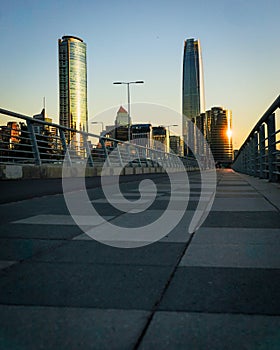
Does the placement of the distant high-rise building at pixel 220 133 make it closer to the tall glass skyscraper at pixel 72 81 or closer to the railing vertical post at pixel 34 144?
the tall glass skyscraper at pixel 72 81

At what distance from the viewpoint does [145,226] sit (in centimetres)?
422

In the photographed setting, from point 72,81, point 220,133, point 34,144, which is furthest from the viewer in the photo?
point 72,81

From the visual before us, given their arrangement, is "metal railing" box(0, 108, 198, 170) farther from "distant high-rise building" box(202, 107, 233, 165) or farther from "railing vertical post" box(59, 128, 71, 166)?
"distant high-rise building" box(202, 107, 233, 165)

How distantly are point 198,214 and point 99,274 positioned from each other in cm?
290

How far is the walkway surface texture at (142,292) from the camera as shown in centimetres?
153

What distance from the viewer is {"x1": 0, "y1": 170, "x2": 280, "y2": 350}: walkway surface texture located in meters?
1.53

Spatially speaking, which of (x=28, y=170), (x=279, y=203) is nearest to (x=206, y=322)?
(x=279, y=203)

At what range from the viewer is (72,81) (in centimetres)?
16700

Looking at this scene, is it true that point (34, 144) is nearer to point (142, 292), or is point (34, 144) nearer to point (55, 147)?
point (55, 147)

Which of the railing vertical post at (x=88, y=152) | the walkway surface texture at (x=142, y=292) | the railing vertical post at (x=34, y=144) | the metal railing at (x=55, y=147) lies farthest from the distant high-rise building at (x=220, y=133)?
the walkway surface texture at (x=142, y=292)

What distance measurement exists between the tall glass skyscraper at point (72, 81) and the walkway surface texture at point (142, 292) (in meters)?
153

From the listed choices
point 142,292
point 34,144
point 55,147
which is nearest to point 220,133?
point 55,147

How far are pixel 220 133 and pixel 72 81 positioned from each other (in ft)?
203

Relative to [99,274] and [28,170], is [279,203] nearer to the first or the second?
[99,274]
